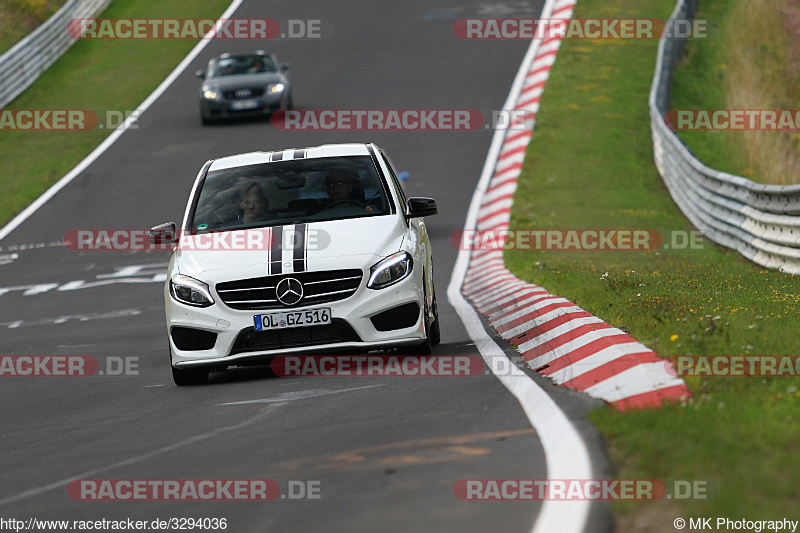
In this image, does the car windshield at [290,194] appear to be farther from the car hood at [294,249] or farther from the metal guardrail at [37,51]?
Result: the metal guardrail at [37,51]

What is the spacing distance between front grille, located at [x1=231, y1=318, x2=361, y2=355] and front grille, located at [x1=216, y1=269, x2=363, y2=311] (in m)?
0.18

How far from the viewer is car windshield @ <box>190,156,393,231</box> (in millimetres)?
10086

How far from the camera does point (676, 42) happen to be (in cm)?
3058

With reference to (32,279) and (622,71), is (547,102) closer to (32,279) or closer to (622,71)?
(622,71)

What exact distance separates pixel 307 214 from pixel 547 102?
19.1 metres

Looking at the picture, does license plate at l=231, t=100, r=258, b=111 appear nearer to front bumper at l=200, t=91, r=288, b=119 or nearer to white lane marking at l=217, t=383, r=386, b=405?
front bumper at l=200, t=91, r=288, b=119

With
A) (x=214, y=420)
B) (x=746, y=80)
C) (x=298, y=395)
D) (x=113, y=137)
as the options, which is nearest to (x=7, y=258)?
(x=113, y=137)

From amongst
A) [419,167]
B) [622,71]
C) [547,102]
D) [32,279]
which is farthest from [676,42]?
[32,279]

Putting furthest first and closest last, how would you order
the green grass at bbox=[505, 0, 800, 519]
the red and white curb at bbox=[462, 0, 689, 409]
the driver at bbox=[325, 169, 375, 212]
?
the driver at bbox=[325, 169, 375, 212]
the red and white curb at bbox=[462, 0, 689, 409]
the green grass at bbox=[505, 0, 800, 519]

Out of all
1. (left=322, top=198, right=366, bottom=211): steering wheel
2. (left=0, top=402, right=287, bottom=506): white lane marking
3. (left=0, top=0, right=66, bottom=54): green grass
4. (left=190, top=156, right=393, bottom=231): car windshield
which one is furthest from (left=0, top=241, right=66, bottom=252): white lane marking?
(left=0, top=0, right=66, bottom=54): green grass

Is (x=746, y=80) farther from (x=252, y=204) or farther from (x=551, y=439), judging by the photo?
(x=551, y=439)

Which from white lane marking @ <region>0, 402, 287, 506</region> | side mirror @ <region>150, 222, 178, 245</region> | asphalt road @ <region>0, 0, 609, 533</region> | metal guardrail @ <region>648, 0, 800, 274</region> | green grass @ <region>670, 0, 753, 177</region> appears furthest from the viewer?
green grass @ <region>670, 0, 753, 177</region>

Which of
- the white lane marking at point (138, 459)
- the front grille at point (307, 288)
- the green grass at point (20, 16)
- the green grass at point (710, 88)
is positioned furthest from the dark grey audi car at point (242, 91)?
the white lane marking at point (138, 459)

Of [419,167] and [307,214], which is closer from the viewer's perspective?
[307,214]
